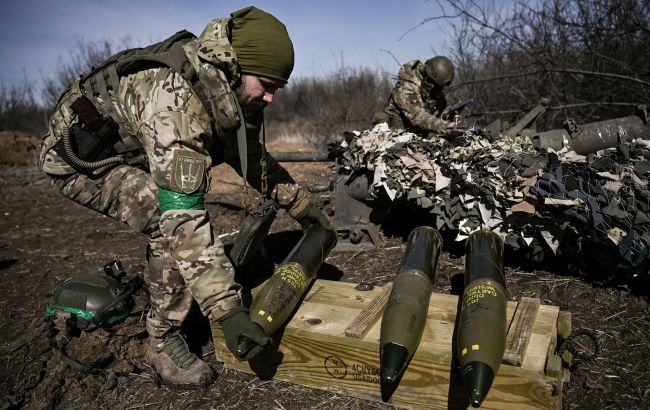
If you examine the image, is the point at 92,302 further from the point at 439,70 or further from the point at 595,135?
the point at 439,70

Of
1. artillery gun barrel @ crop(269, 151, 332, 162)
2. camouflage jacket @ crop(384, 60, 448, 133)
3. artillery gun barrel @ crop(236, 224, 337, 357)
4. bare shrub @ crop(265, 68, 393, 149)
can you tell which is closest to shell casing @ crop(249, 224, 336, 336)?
artillery gun barrel @ crop(236, 224, 337, 357)

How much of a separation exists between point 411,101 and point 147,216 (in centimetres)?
432

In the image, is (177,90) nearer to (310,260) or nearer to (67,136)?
(67,136)

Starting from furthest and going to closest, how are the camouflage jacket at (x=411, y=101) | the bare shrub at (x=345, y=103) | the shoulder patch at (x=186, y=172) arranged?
the bare shrub at (x=345, y=103) < the camouflage jacket at (x=411, y=101) < the shoulder patch at (x=186, y=172)

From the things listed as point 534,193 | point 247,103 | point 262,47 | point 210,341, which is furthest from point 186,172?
point 534,193

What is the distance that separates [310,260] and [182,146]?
1185 mm

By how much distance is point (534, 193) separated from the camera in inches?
135

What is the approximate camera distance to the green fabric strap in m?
2.47

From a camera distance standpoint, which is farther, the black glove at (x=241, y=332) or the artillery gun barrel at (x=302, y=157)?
the artillery gun barrel at (x=302, y=157)

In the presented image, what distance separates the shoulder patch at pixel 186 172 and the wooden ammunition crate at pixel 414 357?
3.05ft

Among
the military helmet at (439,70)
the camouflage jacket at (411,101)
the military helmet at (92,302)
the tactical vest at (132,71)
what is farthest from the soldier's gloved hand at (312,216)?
the military helmet at (439,70)

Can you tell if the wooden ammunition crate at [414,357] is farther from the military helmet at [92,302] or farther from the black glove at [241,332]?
the military helmet at [92,302]

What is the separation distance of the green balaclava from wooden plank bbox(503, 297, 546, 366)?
1.84m

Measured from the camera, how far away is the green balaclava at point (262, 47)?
2.66 m
